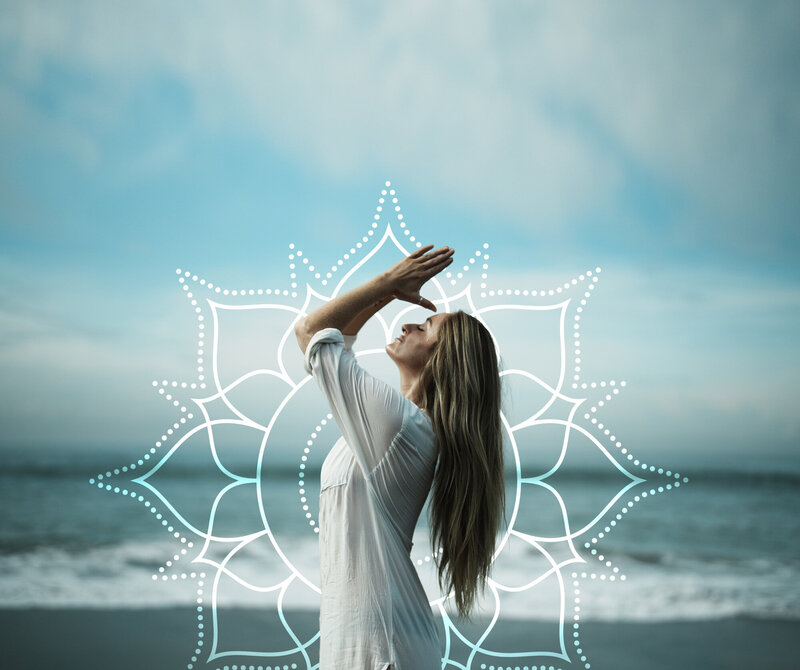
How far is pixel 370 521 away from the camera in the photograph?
1679 mm

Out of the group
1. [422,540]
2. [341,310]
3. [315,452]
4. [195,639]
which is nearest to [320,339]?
[341,310]

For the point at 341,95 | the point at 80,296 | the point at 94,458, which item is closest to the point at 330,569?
the point at 341,95

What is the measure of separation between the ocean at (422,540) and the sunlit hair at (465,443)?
2663 mm

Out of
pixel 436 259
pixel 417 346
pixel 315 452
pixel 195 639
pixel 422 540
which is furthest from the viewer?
pixel 315 452

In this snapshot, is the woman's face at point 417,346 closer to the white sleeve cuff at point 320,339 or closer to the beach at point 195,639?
the white sleeve cuff at point 320,339

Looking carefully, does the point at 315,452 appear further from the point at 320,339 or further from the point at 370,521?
the point at 320,339

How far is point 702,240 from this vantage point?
4910mm

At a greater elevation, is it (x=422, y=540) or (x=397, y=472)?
(x=422, y=540)

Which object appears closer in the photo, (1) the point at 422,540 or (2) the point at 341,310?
(2) the point at 341,310

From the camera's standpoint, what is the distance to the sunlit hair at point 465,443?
5.66 feet

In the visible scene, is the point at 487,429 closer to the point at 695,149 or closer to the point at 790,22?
the point at 695,149

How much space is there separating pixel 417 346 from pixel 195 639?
2.78 m

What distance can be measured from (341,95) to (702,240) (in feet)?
7.43

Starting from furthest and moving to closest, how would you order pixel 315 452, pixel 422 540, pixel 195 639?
1. pixel 315 452
2. pixel 422 540
3. pixel 195 639
